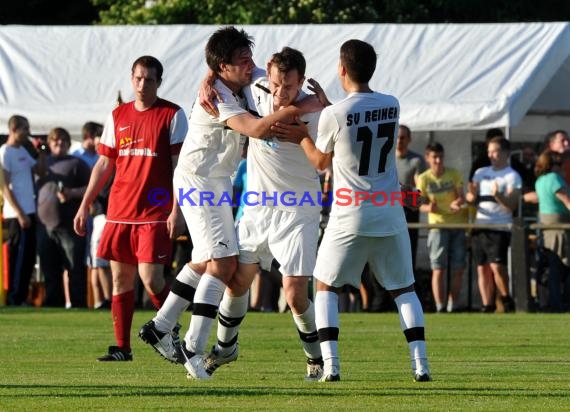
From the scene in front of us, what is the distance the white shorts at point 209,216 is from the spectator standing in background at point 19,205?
9957mm

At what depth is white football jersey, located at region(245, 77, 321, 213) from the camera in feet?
33.7

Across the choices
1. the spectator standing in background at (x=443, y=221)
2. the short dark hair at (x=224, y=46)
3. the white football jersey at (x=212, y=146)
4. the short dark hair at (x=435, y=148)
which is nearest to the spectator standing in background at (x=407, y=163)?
the spectator standing in background at (x=443, y=221)

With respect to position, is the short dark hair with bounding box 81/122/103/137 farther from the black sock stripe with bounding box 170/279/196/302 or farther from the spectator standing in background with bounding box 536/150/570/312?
the black sock stripe with bounding box 170/279/196/302

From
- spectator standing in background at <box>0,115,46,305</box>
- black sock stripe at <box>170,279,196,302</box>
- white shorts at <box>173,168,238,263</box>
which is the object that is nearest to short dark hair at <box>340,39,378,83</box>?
white shorts at <box>173,168,238,263</box>

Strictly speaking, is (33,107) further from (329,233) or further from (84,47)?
(329,233)

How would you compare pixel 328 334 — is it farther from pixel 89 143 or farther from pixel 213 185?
pixel 89 143

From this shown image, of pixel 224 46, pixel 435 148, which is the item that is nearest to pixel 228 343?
pixel 224 46

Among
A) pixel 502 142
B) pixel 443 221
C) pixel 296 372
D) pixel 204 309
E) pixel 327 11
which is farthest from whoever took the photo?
pixel 327 11

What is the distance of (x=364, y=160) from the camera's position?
32.2 ft

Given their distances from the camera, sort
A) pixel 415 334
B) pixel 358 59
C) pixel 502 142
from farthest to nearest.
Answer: pixel 502 142
pixel 415 334
pixel 358 59

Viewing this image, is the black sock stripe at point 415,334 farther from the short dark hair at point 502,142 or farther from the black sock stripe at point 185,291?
the short dark hair at point 502,142

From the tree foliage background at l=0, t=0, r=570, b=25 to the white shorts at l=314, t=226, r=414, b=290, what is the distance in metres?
22.5

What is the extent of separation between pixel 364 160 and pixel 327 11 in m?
23.9

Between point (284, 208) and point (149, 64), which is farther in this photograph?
point (149, 64)
